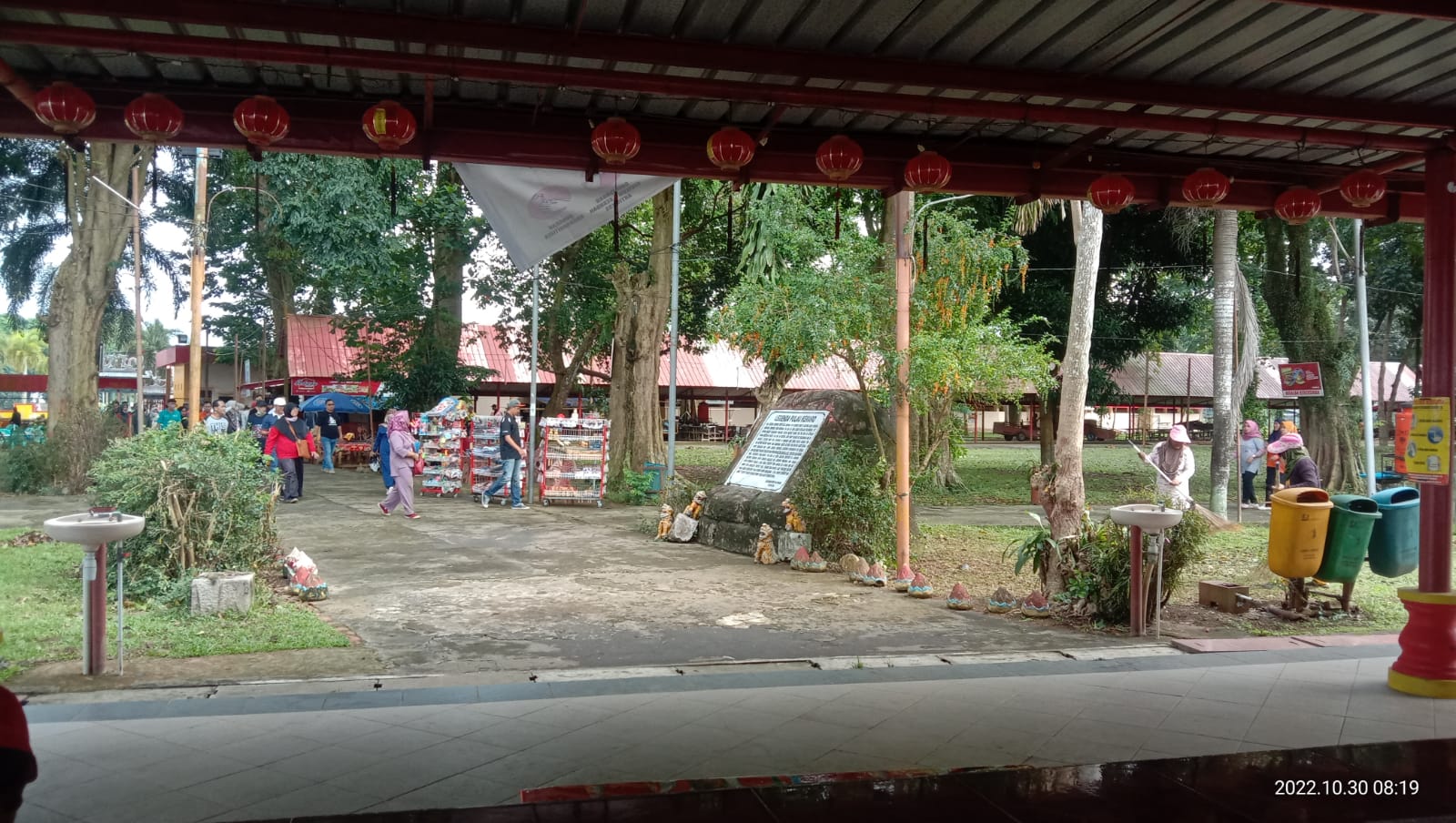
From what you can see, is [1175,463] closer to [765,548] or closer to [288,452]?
[765,548]

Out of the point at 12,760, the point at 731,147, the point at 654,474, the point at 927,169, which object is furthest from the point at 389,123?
the point at 654,474

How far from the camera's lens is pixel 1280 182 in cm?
714

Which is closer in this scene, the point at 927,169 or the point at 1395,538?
the point at 927,169

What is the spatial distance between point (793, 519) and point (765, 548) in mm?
467

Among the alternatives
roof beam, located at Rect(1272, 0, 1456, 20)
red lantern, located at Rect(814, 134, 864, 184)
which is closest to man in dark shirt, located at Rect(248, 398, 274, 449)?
red lantern, located at Rect(814, 134, 864, 184)

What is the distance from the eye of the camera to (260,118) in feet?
16.9

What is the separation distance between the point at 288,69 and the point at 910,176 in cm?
376

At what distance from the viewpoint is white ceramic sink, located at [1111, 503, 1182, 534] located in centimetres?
724

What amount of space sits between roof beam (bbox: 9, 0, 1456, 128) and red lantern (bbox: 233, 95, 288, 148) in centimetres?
77

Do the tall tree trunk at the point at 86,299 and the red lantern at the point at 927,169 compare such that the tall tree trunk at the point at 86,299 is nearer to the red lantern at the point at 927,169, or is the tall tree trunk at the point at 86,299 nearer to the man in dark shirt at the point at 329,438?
the man in dark shirt at the point at 329,438

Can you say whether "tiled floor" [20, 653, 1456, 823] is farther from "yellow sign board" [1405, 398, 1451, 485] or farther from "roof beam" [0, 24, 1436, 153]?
"roof beam" [0, 24, 1436, 153]

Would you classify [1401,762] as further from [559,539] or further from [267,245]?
[267,245]

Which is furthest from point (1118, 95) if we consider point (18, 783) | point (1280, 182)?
point (18, 783)

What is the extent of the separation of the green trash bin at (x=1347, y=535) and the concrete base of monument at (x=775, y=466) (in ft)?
17.3
